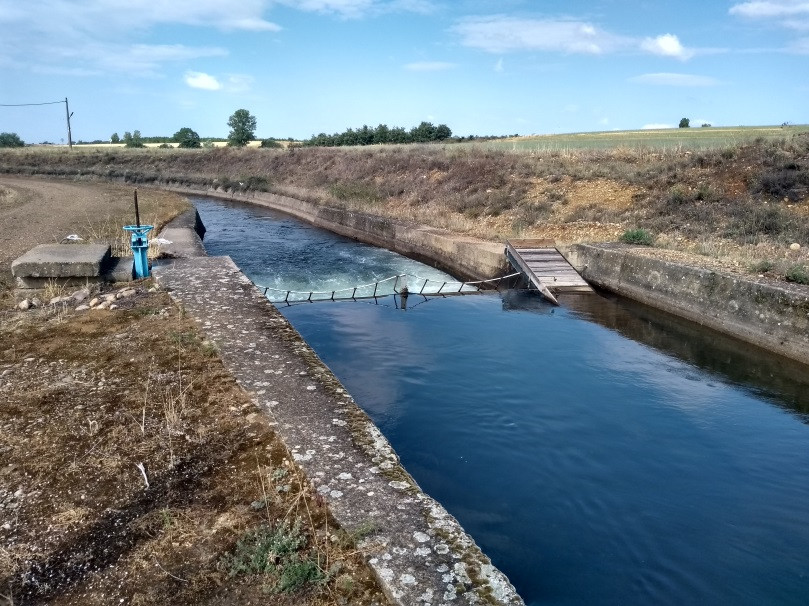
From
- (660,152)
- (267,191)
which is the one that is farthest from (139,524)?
(267,191)

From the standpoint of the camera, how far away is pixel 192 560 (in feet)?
10.2

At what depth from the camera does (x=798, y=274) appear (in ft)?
31.3

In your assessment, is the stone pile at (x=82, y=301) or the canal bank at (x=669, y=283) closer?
the stone pile at (x=82, y=301)

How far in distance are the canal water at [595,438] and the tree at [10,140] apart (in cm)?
8229

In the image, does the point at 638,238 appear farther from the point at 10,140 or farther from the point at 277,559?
the point at 10,140

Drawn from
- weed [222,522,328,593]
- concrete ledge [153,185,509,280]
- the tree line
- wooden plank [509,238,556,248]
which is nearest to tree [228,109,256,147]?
the tree line

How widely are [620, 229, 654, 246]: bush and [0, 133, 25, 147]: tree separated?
3288 inches

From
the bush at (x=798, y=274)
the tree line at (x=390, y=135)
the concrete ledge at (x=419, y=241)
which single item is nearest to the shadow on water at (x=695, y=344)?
the bush at (x=798, y=274)

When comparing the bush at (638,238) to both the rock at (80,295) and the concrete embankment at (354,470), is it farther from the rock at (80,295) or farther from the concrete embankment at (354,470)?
the rock at (80,295)

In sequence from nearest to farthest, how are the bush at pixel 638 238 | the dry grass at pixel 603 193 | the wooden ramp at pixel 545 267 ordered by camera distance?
the wooden ramp at pixel 545 267, the bush at pixel 638 238, the dry grass at pixel 603 193

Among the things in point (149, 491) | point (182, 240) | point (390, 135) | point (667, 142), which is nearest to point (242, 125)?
Result: point (390, 135)

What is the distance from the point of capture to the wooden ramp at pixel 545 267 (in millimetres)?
12742

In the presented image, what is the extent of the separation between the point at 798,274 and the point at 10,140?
3582 inches

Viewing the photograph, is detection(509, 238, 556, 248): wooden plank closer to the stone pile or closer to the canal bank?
the canal bank
